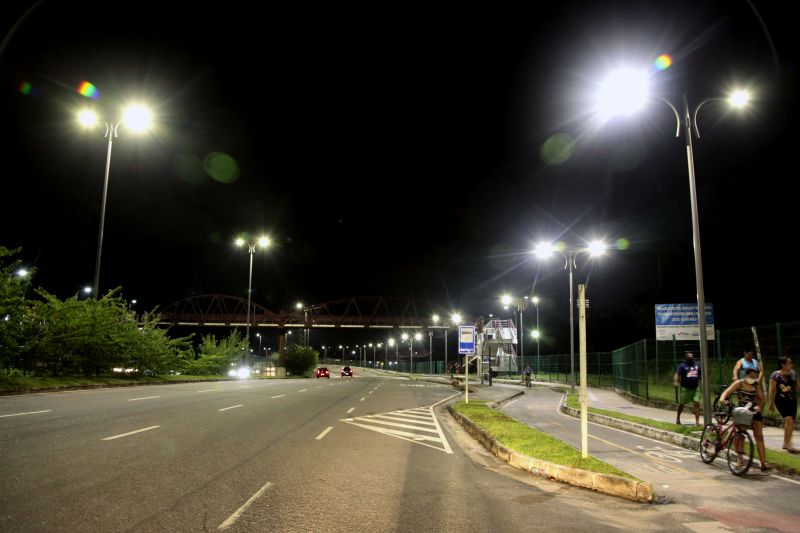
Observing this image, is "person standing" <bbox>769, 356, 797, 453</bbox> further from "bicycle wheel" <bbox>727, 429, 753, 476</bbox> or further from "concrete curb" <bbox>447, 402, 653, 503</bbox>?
"concrete curb" <bbox>447, 402, 653, 503</bbox>

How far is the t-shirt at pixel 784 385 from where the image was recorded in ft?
36.0

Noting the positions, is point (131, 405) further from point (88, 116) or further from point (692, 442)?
point (692, 442)

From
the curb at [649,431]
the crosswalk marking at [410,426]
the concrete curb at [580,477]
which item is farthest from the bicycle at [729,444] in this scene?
the crosswalk marking at [410,426]

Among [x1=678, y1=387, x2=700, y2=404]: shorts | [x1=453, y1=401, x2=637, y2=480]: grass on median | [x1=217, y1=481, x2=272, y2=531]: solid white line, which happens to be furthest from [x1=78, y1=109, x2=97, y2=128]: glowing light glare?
[x1=678, y1=387, x2=700, y2=404]: shorts

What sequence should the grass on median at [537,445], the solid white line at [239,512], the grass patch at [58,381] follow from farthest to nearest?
the grass patch at [58,381], the grass on median at [537,445], the solid white line at [239,512]

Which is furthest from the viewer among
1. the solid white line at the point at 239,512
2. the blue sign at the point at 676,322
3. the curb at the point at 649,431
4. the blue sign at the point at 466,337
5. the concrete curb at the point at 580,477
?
the blue sign at the point at 676,322

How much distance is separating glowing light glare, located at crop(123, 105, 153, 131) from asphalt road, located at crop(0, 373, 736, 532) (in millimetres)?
13425

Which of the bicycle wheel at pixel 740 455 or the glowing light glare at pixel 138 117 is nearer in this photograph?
the bicycle wheel at pixel 740 455

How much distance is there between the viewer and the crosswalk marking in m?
12.4

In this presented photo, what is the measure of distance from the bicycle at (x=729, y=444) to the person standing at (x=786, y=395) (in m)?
1.58

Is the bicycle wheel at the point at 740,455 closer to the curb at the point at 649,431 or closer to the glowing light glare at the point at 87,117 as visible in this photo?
the curb at the point at 649,431

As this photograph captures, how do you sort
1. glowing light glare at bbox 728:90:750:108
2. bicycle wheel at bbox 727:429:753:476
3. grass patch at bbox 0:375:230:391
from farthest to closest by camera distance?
grass patch at bbox 0:375:230:391, glowing light glare at bbox 728:90:750:108, bicycle wheel at bbox 727:429:753:476

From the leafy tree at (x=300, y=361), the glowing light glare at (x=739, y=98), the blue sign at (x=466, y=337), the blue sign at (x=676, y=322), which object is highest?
the glowing light glare at (x=739, y=98)

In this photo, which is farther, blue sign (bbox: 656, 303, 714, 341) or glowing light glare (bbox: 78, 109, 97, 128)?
blue sign (bbox: 656, 303, 714, 341)
